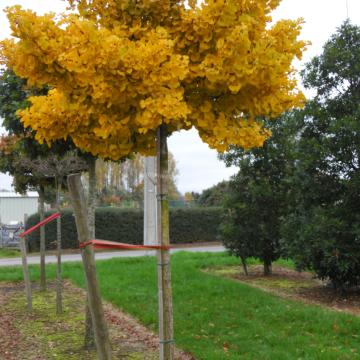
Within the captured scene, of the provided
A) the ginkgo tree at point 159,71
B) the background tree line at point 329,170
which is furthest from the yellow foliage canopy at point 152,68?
the background tree line at point 329,170

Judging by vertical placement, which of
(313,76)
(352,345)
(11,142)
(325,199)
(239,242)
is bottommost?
(352,345)

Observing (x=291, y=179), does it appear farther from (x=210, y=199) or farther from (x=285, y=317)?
(x=210, y=199)

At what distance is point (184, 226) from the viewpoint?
2614 cm

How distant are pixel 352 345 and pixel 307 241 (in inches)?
115

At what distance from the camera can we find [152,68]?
3.19 metres

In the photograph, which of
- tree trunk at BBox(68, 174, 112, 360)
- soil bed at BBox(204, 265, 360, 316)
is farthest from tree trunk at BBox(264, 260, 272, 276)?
tree trunk at BBox(68, 174, 112, 360)

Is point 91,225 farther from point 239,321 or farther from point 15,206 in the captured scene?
point 15,206

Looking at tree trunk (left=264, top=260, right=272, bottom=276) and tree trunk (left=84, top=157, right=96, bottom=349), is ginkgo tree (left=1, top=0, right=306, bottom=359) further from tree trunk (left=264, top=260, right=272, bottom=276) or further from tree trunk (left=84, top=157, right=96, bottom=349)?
tree trunk (left=264, top=260, right=272, bottom=276)

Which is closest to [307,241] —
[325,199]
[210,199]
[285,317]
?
[325,199]

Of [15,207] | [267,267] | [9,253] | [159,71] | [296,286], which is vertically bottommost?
[9,253]

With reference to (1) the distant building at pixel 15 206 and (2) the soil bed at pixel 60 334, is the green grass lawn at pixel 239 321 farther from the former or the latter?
(1) the distant building at pixel 15 206

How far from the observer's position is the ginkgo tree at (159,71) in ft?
10.5

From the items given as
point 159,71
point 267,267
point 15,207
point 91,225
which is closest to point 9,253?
point 15,207

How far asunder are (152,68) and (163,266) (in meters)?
1.32
